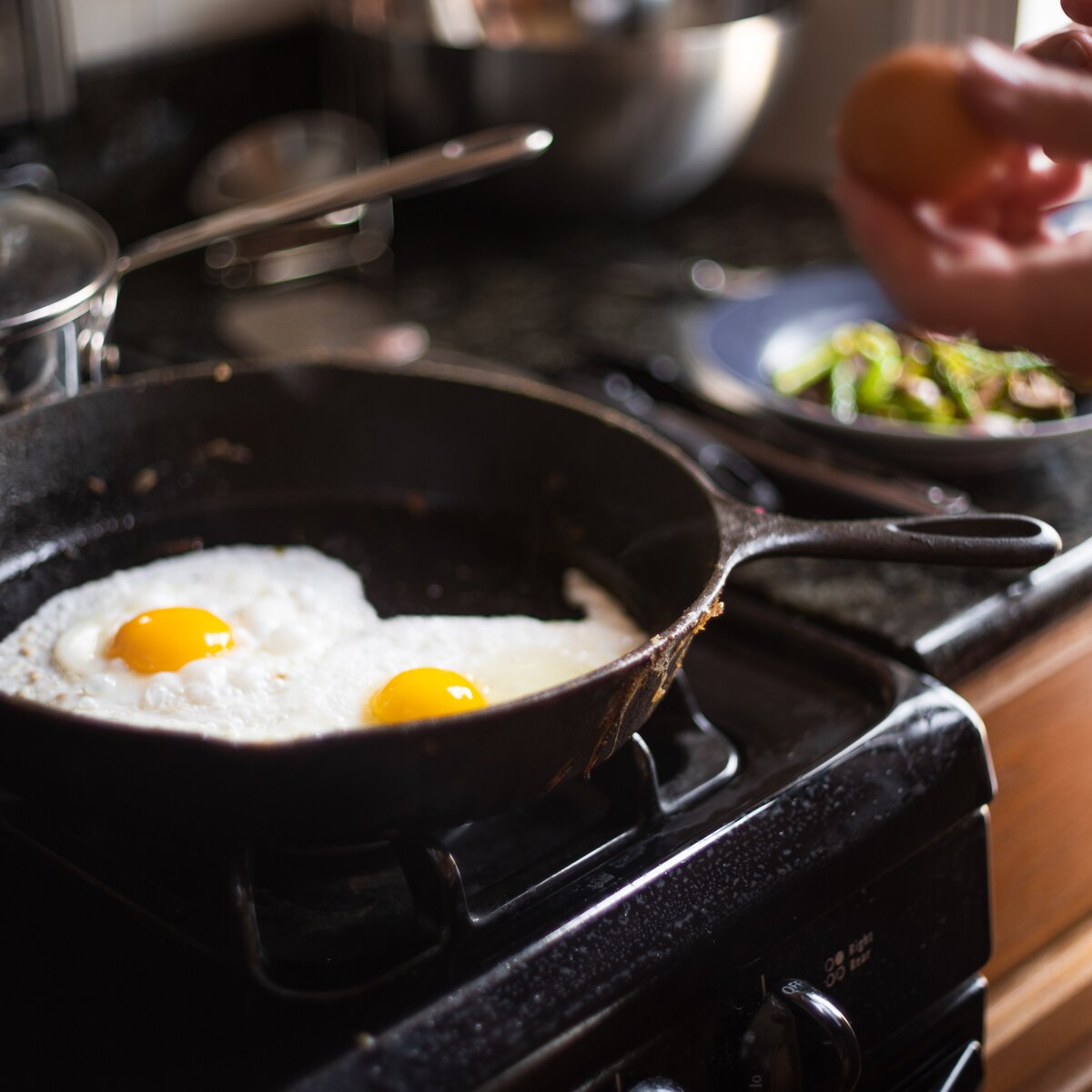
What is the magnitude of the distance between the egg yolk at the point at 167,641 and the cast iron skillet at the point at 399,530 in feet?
0.38

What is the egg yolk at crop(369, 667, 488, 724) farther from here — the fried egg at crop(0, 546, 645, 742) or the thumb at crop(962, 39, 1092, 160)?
the thumb at crop(962, 39, 1092, 160)

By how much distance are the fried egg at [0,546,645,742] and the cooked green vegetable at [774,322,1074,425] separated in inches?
18.2

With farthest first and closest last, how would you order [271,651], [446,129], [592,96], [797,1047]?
[446,129], [592,96], [271,651], [797,1047]

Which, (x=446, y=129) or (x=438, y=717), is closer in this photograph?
(x=438, y=717)

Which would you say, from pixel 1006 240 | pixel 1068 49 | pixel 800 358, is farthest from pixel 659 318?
pixel 1068 49

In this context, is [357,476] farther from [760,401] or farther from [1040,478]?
[1040,478]

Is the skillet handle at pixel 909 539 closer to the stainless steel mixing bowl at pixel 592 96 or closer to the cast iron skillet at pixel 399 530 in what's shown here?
the cast iron skillet at pixel 399 530

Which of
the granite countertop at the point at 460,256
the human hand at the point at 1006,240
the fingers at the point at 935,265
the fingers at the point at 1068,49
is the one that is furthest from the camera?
the granite countertop at the point at 460,256

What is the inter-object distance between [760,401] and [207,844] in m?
0.73

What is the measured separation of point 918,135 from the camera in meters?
1.10

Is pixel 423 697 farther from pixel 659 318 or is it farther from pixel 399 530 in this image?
pixel 659 318

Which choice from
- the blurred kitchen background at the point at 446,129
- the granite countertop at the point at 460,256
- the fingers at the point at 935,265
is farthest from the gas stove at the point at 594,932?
the blurred kitchen background at the point at 446,129

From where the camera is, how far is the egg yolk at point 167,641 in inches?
29.9

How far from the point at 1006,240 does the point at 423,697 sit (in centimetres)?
75
